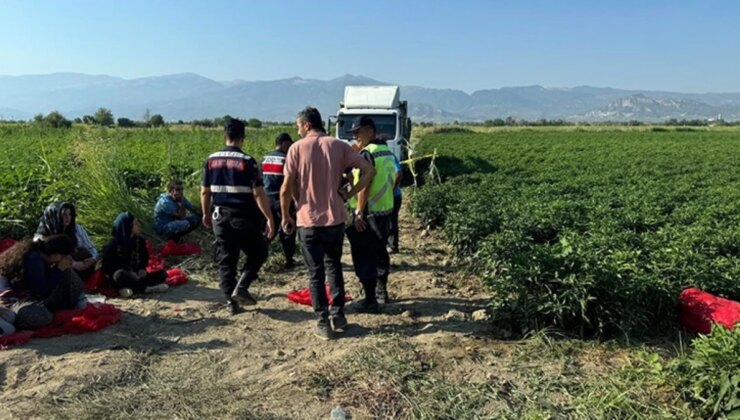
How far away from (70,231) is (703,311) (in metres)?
6.05

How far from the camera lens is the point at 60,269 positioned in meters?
4.78

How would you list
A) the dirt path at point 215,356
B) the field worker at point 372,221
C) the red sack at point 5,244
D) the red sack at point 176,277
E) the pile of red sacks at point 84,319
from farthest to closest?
1. the red sack at point 5,244
2. the red sack at point 176,277
3. the field worker at point 372,221
4. the pile of red sacks at point 84,319
5. the dirt path at point 215,356

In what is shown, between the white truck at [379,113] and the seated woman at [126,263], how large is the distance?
341 inches

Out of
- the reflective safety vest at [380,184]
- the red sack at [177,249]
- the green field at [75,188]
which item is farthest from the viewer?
the red sack at [177,249]

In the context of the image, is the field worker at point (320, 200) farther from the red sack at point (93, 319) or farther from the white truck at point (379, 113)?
the white truck at point (379, 113)

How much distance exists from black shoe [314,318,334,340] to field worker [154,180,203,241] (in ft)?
11.9

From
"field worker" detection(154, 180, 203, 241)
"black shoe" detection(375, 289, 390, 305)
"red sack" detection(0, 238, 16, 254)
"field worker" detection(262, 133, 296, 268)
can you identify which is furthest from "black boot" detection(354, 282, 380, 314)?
"red sack" detection(0, 238, 16, 254)

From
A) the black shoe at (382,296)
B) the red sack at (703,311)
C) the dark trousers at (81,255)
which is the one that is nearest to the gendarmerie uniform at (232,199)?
the black shoe at (382,296)

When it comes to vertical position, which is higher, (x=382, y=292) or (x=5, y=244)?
(x=5, y=244)

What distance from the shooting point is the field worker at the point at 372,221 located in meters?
5.20

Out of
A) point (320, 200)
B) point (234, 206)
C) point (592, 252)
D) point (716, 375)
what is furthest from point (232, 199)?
point (716, 375)

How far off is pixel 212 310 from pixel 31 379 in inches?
72.1

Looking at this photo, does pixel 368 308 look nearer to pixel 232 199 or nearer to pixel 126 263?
pixel 232 199

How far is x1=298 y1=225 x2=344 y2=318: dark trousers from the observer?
4.56m
